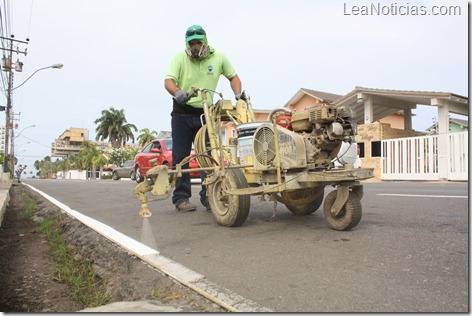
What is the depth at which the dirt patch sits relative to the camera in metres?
2.25

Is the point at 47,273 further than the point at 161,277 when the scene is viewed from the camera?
Yes

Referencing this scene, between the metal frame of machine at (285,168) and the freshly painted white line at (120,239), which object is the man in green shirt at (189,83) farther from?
the freshly painted white line at (120,239)

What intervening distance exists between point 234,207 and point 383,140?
15.8 meters

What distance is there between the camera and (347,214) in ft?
11.2

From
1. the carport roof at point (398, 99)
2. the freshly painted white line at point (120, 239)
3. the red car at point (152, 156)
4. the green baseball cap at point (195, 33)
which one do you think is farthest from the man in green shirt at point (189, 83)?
the carport roof at point (398, 99)

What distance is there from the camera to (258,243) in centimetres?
325

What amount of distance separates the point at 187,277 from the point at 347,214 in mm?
1654

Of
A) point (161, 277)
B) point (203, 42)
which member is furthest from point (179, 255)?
point (203, 42)

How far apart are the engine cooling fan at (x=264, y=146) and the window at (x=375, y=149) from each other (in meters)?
15.9

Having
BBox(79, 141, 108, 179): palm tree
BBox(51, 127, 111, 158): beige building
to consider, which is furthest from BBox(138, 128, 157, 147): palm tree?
BBox(51, 127, 111, 158): beige building

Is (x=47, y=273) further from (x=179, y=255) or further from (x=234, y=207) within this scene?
(x=234, y=207)

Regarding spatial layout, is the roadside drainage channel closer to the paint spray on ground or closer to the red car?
the paint spray on ground

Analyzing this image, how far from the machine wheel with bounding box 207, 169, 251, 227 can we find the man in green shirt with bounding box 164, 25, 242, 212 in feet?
3.47

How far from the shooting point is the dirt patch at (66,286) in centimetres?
225
